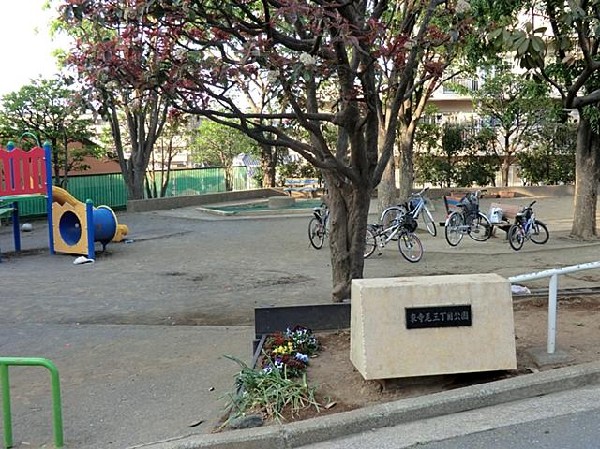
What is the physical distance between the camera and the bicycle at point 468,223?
46.2 ft

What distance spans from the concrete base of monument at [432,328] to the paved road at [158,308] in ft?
4.41

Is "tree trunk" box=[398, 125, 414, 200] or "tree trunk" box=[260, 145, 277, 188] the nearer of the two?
"tree trunk" box=[398, 125, 414, 200]

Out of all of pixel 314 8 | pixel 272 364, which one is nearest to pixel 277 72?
pixel 314 8

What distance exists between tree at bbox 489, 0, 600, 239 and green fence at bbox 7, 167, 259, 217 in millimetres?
16339

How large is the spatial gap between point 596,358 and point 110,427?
4078mm

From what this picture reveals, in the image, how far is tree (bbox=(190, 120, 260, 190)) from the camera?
30.4 meters

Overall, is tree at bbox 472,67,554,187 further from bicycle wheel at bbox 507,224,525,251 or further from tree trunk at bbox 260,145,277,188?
bicycle wheel at bbox 507,224,525,251

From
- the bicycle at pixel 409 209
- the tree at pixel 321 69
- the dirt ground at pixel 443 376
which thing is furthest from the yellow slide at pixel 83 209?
the dirt ground at pixel 443 376

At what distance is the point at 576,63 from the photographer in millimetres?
12211

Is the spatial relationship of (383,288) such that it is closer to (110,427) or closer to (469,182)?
(110,427)

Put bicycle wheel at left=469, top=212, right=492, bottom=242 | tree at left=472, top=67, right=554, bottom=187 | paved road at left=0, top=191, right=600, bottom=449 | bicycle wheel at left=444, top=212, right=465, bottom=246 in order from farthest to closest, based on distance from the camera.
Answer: tree at left=472, top=67, right=554, bottom=187, bicycle wheel at left=469, top=212, right=492, bottom=242, bicycle wheel at left=444, top=212, right=465, bottom=246, paved road at left=0, top=191, right=600, bottom=449

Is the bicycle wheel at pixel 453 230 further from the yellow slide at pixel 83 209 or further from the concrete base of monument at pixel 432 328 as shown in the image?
the concrete base of monument at pixel 432 328

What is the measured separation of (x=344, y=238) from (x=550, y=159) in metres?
24.5

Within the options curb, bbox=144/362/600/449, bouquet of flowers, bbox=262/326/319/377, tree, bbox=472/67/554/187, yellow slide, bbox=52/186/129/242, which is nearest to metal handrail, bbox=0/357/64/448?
curb, bbox=144/362/600/449
